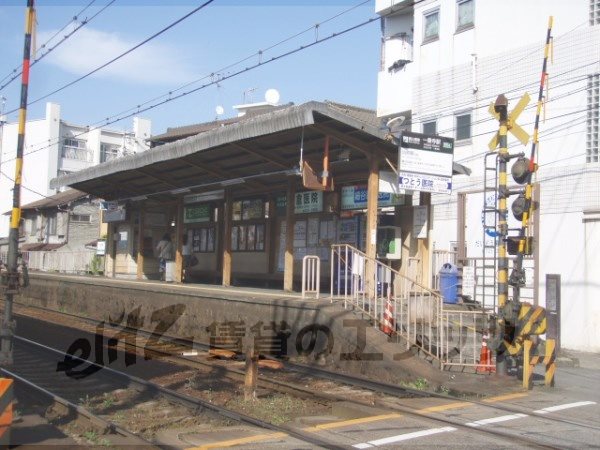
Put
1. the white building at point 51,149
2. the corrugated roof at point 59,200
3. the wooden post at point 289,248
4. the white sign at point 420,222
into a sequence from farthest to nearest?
1. the white building at point 51,149
2. the corrugated roof at point 59,200
3. the wooden post at point 289,248
4. the white sign at point 420,222

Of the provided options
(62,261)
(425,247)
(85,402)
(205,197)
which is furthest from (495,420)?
(62,261)

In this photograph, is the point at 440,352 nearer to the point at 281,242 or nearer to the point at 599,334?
the point at 599,334

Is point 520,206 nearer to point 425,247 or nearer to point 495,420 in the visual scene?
point 495,420

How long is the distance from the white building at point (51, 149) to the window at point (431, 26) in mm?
35732

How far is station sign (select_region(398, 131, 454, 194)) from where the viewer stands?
44.5 feet

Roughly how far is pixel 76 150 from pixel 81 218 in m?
16.3

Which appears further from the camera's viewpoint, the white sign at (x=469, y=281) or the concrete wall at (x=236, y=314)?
the white sign at (x=469, y=281)

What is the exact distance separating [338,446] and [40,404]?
16.1 feet

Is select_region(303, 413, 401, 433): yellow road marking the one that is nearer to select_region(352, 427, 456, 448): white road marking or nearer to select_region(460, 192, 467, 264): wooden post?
select_region(352, 427, 456, 448): white road marking

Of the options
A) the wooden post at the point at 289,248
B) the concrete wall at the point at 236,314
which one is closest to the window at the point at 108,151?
the concrete wall at the point at 236,314

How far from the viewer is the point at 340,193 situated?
17016mm

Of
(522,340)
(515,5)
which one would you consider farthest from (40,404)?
(515,5)

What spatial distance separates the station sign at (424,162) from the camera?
1357 cm

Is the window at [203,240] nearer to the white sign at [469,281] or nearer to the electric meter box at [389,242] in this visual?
the electric meter box at [389,242]
